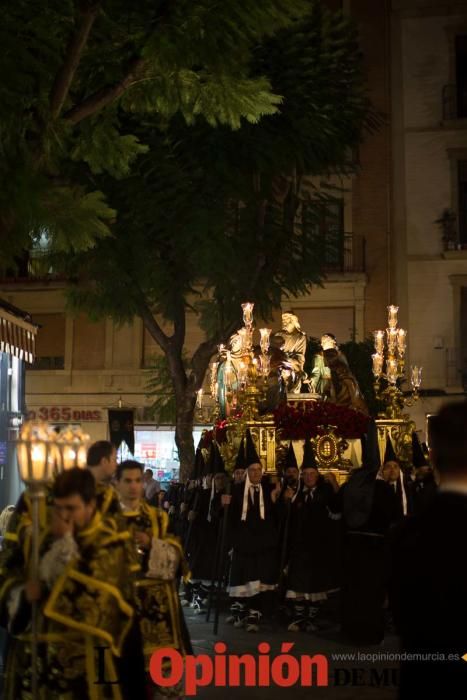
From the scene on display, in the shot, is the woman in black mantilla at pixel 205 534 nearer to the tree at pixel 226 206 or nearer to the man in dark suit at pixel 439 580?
the tree at pixel 226 206

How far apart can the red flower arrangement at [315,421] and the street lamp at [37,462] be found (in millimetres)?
8091

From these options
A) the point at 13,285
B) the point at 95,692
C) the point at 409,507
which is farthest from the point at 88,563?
the point at 13,285

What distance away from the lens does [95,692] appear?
451cm

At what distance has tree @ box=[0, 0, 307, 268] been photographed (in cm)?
809

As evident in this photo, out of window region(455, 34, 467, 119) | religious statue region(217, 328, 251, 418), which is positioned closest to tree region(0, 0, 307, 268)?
religious statue region(217, 328, 251, 418)

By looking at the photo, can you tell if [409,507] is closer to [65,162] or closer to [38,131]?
[38,131]

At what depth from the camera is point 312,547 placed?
35.8 ft

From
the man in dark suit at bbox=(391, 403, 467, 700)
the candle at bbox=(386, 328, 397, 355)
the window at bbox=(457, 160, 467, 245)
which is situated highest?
the window at bbox=(457, 160, 467, 245)

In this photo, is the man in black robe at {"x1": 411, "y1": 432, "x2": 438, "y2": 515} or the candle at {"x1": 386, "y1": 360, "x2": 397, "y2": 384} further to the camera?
the candle at {"x1": 386, "y1": 360, "x2": 397, "y2": 384}

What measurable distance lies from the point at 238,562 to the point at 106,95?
5.61 m

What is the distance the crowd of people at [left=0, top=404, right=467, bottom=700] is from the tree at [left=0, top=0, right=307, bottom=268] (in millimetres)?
3334

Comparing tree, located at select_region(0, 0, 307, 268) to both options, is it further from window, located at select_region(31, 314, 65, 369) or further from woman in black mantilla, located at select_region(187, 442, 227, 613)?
window, located at select_region(31, 314, 65, 369)

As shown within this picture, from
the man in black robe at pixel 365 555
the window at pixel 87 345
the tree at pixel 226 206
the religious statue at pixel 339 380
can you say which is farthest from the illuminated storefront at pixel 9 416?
the window at pixel 87 345

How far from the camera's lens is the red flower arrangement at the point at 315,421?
12930 millimetres
